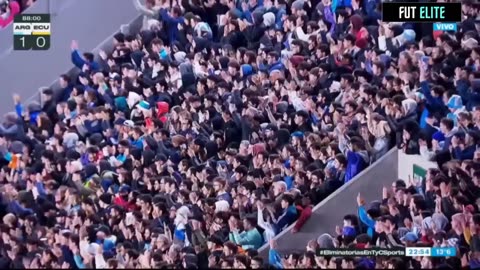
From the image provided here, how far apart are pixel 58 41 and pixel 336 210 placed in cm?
179

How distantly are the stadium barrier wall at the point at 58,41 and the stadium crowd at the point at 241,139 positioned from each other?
0.25 feet

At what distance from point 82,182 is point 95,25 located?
34.6 inches

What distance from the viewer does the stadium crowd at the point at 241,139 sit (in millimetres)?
8125

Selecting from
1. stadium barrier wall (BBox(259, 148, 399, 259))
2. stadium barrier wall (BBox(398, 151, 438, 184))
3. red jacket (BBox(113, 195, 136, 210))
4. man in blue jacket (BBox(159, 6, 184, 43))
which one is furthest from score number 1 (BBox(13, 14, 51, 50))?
stadium barrier wall (BBox(398, 151, 438, 184))

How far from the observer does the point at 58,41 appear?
28.4 feet

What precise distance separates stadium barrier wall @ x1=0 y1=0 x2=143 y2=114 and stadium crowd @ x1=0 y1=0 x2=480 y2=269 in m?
0.07

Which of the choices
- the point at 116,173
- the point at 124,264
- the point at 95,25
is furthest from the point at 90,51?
the point at 124,264

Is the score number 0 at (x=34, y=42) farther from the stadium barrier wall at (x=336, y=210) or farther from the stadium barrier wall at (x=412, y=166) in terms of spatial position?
the stadium barrier wall at (x=412, y=166)

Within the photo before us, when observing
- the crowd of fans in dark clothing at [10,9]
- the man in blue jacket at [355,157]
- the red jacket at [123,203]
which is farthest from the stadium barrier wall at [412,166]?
the crowd of fans in dark clothing at [10,9]

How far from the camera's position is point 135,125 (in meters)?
8.61

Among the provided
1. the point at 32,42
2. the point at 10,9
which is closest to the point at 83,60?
the point at 32,42

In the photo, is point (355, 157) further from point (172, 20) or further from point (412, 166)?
point (172, 20)

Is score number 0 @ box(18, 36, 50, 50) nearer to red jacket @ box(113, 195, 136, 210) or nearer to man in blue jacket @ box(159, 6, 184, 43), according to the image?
man in blue jacket @ box(159, 6, 184, 43)

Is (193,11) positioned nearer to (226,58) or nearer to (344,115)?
(226,58)
